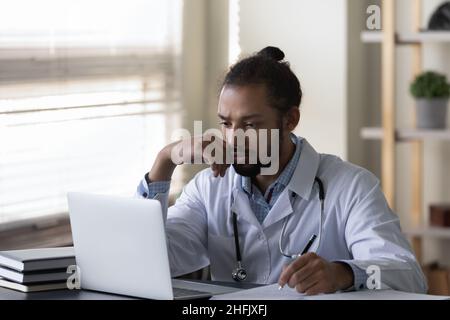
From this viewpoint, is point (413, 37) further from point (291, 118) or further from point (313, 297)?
point (313, 297)

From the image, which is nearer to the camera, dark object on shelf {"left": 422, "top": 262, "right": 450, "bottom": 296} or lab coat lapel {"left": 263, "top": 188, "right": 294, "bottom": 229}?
lab coat lapel {"left": 263, "top": 188, "right": 294, "bottom": 229}

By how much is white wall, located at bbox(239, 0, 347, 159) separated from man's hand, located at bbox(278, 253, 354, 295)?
2.20m

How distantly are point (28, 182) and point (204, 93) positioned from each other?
112cm

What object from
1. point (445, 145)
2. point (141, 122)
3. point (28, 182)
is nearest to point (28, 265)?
point (28, 182)

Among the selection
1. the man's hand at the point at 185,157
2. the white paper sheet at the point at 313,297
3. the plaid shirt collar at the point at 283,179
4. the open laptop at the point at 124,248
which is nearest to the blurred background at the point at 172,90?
the man's hand at the point at 185,157

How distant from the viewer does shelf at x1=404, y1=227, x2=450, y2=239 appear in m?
3.65

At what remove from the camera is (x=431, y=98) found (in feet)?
11.8

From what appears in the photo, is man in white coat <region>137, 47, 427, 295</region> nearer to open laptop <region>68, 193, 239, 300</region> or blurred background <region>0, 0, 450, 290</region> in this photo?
open laptop <region>68, 193, 239, 300</region>

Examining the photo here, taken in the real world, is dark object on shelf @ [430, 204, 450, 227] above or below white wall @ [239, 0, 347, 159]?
below

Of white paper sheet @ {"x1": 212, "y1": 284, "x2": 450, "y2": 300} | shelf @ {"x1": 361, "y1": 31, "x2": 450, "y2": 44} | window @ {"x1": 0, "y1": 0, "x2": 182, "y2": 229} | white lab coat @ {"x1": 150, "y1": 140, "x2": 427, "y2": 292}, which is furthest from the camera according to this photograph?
shelf @ {"x1": 361, "y1": 31, "x2": 450, "y2": 44}

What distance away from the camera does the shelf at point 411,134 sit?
3600mm

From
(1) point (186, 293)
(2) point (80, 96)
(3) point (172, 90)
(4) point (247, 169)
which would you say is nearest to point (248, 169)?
(4) point (247, 169)

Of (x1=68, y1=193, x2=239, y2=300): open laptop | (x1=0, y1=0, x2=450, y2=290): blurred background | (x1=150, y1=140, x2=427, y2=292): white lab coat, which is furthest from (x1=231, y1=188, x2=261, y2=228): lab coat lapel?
(x1=0, y1=0, x2=450, y2=290): blurred background
